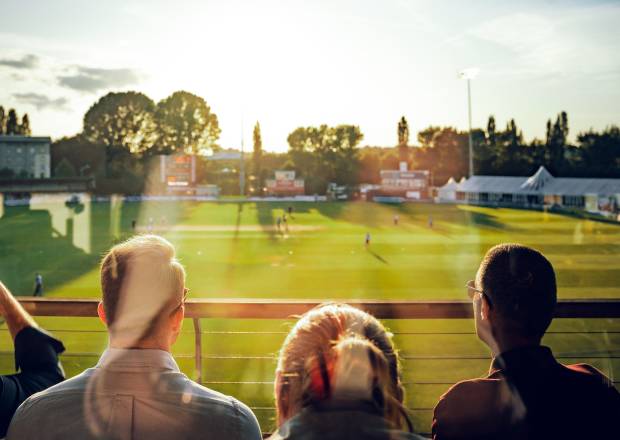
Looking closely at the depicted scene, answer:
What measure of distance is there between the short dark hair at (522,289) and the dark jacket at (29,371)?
165cm

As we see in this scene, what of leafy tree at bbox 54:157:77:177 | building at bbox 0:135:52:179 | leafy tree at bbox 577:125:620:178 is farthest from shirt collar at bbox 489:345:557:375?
building at bbox 0:135:52:179

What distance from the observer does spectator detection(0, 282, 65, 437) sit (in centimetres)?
219

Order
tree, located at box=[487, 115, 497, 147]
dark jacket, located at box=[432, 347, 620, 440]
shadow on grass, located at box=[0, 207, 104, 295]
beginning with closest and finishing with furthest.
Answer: dark jacket, located at box=[432, 347, 620, 440] < shadow on grass, located at box=[0, 207, 104, 295] < tree, located at box=[487, 115, 497, 147]

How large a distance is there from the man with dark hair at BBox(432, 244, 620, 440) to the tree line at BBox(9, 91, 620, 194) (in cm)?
7689

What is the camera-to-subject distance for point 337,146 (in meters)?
109

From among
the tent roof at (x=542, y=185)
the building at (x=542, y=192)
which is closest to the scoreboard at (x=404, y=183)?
the building at (x=542, y=192)

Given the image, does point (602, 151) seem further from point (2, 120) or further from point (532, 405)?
point (2, 120)

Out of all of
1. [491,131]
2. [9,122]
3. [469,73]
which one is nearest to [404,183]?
[469,73]

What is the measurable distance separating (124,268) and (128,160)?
92161mm

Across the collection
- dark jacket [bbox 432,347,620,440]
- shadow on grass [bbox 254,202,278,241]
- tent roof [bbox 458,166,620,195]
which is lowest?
shadow on grass [bbox 254,202,278,241]

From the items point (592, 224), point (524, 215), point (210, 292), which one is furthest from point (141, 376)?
point (524, 215)

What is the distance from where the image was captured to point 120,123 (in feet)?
302

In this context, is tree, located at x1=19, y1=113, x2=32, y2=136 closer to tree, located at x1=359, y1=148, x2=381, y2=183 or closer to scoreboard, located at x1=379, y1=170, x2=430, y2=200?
tree, located at x1=359, y1=148, x2=381, y2=183

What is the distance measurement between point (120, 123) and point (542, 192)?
60.2 m
